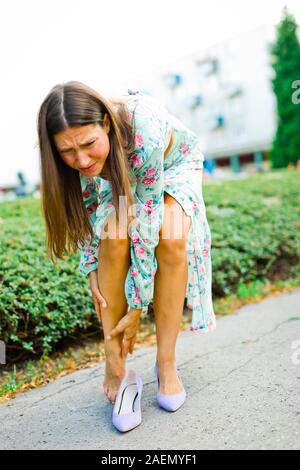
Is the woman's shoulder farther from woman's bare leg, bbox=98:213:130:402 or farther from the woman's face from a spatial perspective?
woman's bare leg, bbox=98:213:130:402

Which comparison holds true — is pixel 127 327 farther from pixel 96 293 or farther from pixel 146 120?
pixel 146 120

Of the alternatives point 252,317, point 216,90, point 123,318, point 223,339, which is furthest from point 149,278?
point 216,90

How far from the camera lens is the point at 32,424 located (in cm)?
193

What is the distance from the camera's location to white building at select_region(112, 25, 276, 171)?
1041 inches

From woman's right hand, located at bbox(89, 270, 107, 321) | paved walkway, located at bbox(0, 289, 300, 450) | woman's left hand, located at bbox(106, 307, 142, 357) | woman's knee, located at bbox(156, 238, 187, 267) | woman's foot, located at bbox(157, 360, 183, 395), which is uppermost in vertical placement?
woman's knee, located at bbox(156, 238, 187, 267)

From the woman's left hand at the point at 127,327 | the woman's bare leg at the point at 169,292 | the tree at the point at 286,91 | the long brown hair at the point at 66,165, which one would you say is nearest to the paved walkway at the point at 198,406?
the woman's bare leg at the point at 169,292

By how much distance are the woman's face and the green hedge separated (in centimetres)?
94

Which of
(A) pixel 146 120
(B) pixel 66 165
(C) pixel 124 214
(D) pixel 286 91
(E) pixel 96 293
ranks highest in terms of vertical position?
(D) pixel 286 91

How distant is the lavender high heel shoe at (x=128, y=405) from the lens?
1782 millimetres

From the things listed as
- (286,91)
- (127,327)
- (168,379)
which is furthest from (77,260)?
(286,91)

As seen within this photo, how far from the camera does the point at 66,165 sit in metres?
1.97

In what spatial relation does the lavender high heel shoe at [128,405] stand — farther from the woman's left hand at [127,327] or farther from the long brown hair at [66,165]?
the long brown hair at [66,165]

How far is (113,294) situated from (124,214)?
315 mm

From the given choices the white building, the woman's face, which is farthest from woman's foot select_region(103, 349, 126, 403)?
the white building
